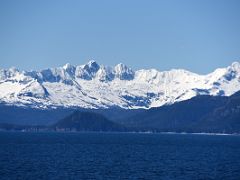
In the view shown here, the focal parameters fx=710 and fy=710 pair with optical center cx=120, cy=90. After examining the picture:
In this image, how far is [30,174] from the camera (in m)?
154

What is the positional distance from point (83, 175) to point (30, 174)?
38.0ft

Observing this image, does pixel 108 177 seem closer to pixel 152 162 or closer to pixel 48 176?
pixel 48 176

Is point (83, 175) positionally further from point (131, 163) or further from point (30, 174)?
point (131, 163)

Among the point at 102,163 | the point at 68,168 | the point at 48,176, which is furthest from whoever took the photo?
the point at 102,163

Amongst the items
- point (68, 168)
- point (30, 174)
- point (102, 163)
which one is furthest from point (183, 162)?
point (30, 174)

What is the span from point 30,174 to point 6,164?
2306 centimetres

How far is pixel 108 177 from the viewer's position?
154m

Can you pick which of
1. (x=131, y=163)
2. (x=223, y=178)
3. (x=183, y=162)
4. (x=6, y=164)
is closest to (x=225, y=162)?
(x=183, y=162)

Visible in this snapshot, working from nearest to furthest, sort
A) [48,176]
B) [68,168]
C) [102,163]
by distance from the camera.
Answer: [48,176] → [68,168] → [102,163]

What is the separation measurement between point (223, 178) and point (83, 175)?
30602 mm

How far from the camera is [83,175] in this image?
15625 cm

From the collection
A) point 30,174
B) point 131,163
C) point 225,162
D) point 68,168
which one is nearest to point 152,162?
point 131,163

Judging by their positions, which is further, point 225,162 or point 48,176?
point 225,162

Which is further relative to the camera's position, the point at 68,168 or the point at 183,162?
the point at 183,162
